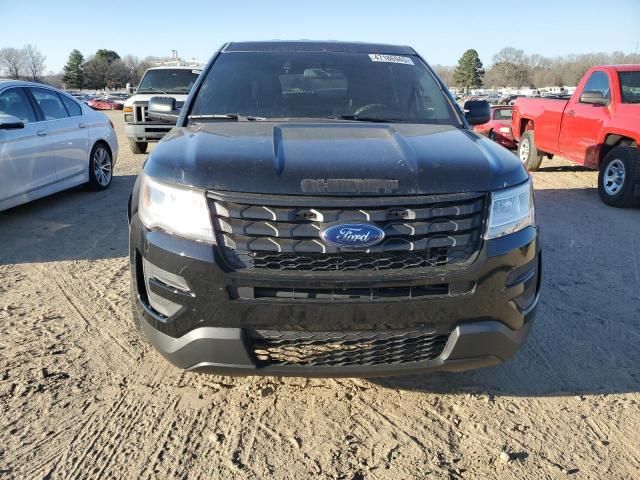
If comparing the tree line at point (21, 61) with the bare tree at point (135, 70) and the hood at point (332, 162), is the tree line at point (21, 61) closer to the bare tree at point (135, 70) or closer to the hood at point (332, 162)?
the bare tree at point (135, 70)

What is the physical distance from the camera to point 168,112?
3807 mm

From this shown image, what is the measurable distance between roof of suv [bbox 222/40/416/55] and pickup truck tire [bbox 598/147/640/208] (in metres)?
4.33

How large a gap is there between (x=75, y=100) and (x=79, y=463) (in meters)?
6.47

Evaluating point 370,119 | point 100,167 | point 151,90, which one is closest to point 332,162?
point 370,119

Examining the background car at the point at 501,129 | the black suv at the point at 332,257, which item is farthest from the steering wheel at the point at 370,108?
the background car at the point at 501,129

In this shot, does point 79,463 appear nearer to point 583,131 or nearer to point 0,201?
point 0,201

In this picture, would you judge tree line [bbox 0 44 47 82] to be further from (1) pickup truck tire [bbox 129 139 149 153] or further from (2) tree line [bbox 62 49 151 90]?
(1) pickup truck tire [bbox 129 139 149 153]

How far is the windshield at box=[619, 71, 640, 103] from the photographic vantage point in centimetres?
733

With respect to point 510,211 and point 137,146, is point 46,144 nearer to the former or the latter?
point 137,146

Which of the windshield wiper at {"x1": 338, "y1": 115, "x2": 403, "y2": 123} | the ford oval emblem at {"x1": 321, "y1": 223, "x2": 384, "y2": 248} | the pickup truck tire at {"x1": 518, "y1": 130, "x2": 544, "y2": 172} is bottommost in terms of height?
the pickup truck tire at {"x1": 518, "y1": 130, "x2": 544, "y2": 172}

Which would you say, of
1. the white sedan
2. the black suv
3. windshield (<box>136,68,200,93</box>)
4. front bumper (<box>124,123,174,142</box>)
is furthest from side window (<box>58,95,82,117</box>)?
the black suv

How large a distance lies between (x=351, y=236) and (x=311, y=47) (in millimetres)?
2233

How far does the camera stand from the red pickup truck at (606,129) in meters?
6.95

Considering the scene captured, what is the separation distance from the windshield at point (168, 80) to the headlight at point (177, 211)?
34.7 ft
